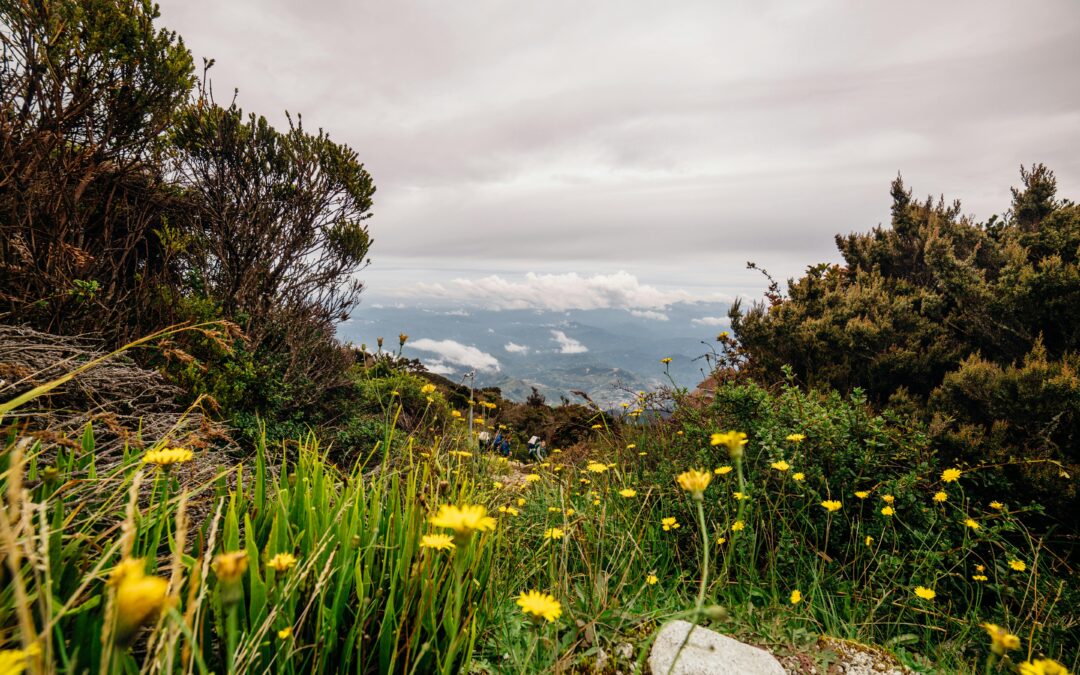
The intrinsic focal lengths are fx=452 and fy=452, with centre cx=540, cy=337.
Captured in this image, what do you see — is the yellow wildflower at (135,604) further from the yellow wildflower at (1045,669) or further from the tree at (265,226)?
the tree at (265,226)

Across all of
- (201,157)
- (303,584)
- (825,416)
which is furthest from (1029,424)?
(201,157)

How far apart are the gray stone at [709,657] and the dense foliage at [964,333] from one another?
2.16 m

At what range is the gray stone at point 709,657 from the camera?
5.38 ft

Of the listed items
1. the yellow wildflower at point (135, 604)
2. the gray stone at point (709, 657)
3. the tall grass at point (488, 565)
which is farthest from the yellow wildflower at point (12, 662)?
the gray stone at point (709, 657)

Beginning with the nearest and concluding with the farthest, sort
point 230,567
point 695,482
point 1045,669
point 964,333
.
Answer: point 230,567 < point 1045,669 < point 695,482 < point 964,333

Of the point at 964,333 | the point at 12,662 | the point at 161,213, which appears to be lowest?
the point at 12,662

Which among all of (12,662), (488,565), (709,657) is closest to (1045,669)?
(709,657)

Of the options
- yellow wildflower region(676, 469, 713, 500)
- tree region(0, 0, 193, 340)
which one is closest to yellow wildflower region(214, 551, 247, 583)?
yellow wildflower region(676, 469, 713, 500)

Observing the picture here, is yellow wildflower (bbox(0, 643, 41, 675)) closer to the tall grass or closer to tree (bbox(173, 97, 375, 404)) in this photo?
the tall grass

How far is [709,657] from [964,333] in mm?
4319

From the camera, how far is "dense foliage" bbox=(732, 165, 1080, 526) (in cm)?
300

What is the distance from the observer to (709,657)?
167 cm

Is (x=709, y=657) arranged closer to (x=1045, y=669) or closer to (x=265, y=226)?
(x=1045, y=669)

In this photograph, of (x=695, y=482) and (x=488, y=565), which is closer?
(x=695, y=482)
